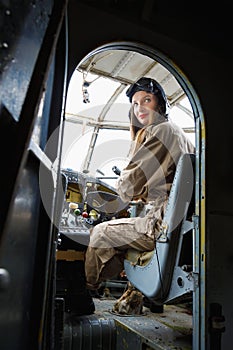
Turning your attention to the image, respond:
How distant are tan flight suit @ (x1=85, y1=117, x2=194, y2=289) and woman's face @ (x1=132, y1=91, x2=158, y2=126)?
0.83ft

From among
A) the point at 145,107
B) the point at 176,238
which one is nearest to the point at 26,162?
the point at 176,238

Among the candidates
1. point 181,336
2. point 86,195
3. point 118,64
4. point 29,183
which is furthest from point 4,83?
point 118,64

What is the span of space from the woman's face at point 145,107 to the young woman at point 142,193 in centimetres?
23

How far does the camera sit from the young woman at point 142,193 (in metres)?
2.16

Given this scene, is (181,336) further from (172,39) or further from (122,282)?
(172,39)

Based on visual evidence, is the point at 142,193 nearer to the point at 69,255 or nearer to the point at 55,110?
the point at 69,255

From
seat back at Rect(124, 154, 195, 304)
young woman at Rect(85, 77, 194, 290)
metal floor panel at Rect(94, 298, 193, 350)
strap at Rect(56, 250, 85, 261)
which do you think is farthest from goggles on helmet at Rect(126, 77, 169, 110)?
metal floor panel at Rect(94, 298, 193, 350)

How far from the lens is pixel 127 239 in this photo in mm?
2223

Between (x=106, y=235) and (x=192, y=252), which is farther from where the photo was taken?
(x=106, y=235)

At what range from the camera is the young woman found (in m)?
2.16

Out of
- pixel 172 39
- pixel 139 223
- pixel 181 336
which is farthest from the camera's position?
pixel 139 223

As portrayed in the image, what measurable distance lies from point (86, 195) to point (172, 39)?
77.6 inches

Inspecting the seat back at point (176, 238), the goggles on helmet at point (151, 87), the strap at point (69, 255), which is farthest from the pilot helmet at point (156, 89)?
the strap at point (69, 255)

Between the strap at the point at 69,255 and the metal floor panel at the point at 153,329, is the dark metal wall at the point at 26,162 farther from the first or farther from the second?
the strap at the point at 69,255
